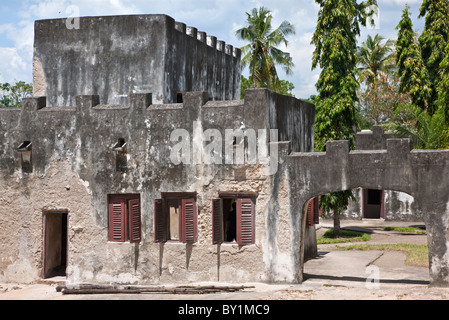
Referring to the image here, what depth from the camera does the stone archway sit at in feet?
43.6

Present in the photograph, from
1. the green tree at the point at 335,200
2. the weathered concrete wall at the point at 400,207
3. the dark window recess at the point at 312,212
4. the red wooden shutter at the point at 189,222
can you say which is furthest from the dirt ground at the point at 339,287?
the weathered concrete wall at the point at 400,207

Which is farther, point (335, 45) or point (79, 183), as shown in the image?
point (335, 45)

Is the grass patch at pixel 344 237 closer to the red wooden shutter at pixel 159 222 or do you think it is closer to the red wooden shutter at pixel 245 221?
the red wooden shutter at pixel 245 221

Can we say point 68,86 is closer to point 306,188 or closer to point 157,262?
point 157,262

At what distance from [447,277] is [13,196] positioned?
10.6 metres

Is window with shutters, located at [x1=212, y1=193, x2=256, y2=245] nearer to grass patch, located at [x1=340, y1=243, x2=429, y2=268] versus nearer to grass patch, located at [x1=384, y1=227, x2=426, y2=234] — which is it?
grass patch, located at [x1=340, y1=243, x2=429, y2=268]

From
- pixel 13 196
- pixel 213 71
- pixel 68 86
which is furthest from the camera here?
pixel 213 71

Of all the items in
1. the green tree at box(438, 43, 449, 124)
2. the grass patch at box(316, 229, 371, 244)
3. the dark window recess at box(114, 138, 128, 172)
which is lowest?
the grass patch at box(316, 229, 371, 244)

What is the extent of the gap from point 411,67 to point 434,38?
1482mm

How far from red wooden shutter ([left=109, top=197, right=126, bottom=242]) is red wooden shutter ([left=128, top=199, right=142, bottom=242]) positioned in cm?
25

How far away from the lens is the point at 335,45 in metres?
23.3

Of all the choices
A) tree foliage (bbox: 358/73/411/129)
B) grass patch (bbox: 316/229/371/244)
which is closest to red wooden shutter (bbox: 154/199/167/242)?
grass patch (bbox: 316/229/371/244)
